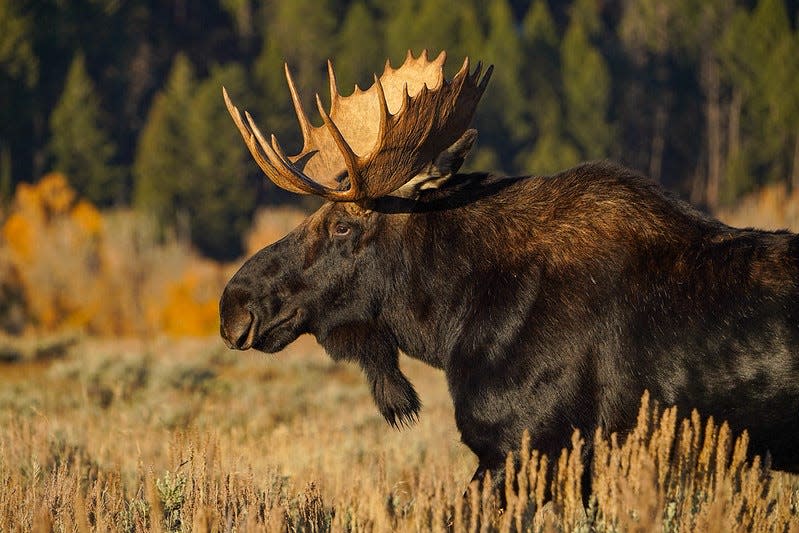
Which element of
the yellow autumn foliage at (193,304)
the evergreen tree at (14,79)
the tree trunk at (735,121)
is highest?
the tree trunk at (735,121)

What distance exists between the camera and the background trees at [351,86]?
143ft

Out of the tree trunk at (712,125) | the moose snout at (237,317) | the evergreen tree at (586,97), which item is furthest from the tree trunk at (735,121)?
the moose snout at (237,317)

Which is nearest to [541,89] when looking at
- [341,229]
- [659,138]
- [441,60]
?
[659,138]

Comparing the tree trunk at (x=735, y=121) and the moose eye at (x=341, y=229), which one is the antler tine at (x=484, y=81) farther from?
the tree trunk at (x=735, y=121)

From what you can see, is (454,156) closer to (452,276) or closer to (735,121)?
(452,276)

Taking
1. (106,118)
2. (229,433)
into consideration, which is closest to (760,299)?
(229,433)

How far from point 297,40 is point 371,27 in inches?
142

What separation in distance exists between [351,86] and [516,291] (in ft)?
127

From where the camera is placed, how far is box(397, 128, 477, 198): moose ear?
636 cm

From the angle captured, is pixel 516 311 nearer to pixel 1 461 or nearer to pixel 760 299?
pixel 760 299

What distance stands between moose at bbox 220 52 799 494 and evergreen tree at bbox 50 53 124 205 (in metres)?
38.0

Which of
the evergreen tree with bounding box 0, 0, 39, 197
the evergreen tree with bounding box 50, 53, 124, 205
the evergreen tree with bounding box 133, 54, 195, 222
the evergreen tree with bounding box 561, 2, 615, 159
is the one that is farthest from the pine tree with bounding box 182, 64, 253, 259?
the evergreen tree with bounding box 561, 2, 615, 159

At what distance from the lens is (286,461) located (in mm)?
7727

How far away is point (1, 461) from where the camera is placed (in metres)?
6.34
